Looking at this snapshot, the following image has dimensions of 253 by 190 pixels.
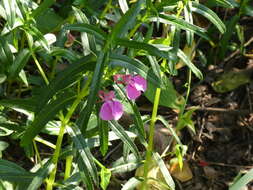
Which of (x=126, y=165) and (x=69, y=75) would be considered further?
(x=126, y=165)

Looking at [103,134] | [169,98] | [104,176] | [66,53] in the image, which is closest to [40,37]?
[66,53]

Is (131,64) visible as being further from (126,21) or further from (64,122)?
(64,122)

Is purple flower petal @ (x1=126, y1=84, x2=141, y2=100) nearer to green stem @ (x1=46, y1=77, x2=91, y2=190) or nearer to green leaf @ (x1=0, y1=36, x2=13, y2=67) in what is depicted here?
green stem @ (x1=46, y1=77, x2=91, y2=190)

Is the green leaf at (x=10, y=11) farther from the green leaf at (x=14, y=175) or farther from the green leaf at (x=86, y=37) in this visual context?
the green leaf at (x=14, y=175)

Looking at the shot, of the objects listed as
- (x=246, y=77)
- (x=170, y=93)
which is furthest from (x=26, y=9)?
(x=246, y=77)

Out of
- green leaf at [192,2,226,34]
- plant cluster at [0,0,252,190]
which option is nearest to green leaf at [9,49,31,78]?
plant cluster at [0,0,252,190]

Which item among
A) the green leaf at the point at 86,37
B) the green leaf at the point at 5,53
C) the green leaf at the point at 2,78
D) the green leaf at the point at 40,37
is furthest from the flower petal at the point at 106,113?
the green leaf at the point at 2,78
